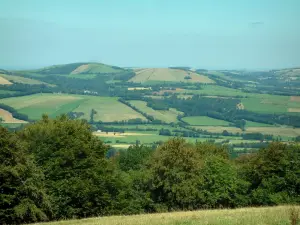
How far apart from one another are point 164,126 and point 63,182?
119 metres

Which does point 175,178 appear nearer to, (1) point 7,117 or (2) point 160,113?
(1) point 7,117

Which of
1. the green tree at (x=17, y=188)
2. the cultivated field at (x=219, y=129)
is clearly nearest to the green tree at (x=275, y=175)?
the green tree at (x=17, y=188)

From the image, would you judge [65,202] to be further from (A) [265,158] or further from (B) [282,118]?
(B) [282,118]

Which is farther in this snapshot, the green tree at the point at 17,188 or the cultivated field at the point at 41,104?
the cultivated field at the point at 41,104

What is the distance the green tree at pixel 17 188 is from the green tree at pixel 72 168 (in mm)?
5122

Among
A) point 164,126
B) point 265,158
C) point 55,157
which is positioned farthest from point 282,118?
point 55,157

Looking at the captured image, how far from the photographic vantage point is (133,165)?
6412 centimetres

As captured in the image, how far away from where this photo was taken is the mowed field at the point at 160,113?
171875 millimetres

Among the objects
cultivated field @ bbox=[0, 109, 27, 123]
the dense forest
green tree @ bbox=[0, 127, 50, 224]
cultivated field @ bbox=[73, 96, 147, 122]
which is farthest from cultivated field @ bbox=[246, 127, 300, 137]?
green tree @ bbox=[0, 127, 50, 224]

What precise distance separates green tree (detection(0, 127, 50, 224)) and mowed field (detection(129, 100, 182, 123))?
451 feet

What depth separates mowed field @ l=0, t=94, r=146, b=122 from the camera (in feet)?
532

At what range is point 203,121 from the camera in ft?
549

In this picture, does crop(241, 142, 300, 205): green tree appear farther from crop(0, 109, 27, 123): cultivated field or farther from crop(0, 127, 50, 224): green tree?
crop(0, 109, 27, 123): cultivated field

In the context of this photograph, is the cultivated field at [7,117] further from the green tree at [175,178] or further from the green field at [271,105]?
the green tree at [175,178]
